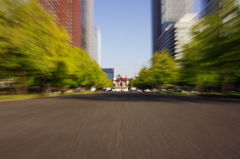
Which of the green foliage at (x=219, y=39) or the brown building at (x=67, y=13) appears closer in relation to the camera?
the green foliage at (x=219, y=39)

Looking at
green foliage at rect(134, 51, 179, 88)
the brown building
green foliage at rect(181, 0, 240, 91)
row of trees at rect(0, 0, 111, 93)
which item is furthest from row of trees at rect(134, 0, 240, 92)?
the brown building

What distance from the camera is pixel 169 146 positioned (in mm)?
3178

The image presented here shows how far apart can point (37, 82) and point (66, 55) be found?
6.10m

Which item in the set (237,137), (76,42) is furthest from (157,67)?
(76,42)

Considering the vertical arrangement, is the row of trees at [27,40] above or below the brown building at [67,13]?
below

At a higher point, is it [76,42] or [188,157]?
[76,42]

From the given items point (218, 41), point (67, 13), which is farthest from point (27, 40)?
point (67, 13)

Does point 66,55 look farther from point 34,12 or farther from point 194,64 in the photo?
point 194,64

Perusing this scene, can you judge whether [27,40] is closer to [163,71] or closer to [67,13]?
[163,71]

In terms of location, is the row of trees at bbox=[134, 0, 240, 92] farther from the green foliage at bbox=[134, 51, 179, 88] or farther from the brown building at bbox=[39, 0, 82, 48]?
the brown building at bbox=[39, 0, 82, 48]

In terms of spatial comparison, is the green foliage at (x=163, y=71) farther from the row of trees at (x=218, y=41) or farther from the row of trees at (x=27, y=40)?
the row of trees at (x=27, y=40)

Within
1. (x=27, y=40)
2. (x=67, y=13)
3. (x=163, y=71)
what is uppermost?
(x=67, y=13)

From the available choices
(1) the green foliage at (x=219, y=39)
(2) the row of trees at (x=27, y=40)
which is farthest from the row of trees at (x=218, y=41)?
(2) the row of trees at (x=27, y=40)

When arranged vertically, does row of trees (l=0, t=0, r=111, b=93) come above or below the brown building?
below
